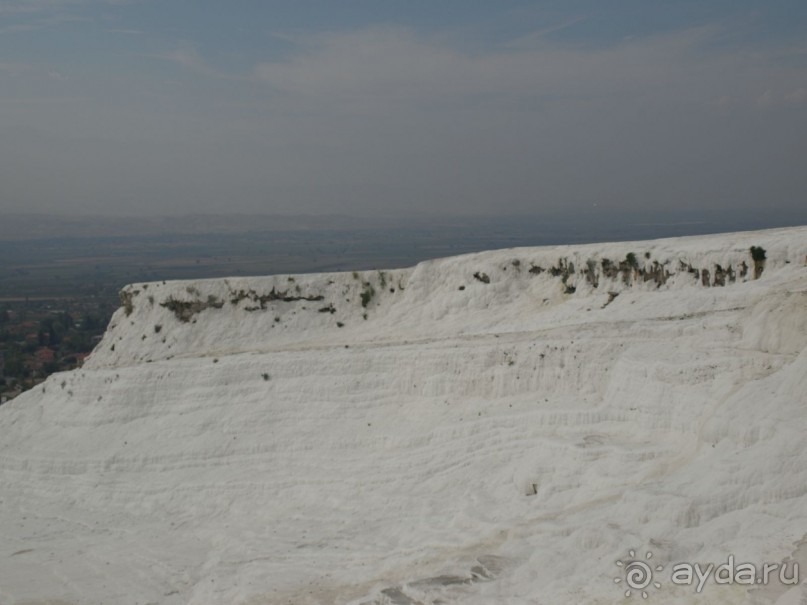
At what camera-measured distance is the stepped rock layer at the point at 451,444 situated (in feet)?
53.2

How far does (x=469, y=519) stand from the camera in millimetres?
19922

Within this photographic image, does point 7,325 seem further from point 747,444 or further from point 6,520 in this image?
point 747,444

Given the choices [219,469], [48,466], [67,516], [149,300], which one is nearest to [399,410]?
[219,469]

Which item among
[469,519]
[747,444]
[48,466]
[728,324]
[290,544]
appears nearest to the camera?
[747,444]

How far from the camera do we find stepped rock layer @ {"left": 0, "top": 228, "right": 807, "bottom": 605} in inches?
638

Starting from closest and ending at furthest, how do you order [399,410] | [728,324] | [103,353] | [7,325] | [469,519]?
[469,519], [728,324], [399,410], [103,353], [7,325]

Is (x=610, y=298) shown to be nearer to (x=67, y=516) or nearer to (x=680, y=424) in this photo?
(x=680, y=424)

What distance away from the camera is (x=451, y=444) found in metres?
24.0

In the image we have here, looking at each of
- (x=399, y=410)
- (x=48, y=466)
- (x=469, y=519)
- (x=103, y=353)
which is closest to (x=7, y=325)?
(x=103, y=353)

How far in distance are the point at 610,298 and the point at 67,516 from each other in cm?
1977

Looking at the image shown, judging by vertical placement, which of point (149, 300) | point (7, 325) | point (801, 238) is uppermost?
point (801, 238)

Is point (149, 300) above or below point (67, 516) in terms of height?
above

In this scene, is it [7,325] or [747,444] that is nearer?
[747,444]

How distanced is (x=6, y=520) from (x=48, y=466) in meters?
2.90
